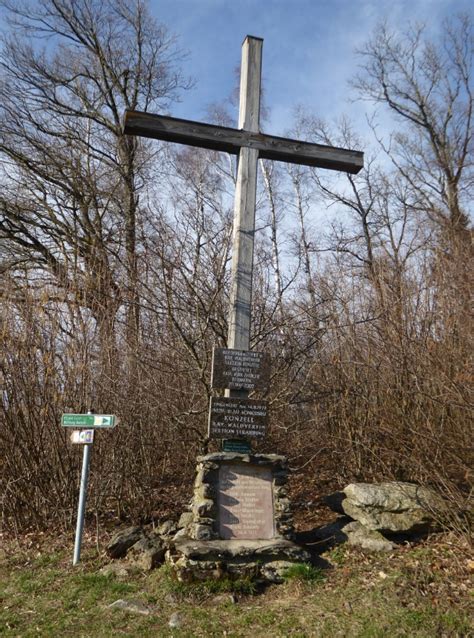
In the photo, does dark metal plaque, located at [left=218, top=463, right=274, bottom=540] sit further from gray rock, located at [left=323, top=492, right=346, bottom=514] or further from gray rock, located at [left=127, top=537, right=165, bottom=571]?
gray rock, located at [left=323, top=492, right=346, bottom=514]

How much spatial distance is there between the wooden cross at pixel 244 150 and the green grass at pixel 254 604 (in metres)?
2.42

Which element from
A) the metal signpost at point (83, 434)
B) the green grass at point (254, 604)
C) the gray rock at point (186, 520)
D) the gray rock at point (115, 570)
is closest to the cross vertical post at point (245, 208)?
the metal signpost at point (83, 434)

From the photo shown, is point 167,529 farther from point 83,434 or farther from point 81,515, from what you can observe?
point 83,434

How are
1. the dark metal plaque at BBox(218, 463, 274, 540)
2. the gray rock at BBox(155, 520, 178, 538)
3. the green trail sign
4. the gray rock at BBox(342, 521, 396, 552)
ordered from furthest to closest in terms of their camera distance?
1. the gray rock at BBox(155, 520, 178, 538)
2. the green trail sign
3. the gray rock at BBox(342, 521, 396, 552)
4. the dark metal plaque at BBox(218, 463, 274, 540)

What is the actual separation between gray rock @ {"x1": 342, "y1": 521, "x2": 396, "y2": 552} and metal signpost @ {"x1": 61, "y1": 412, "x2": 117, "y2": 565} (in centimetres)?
284

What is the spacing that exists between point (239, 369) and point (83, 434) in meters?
2.00

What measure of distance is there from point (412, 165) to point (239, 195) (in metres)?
14.6

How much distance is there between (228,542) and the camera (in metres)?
5.17

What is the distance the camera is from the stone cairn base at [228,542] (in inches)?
195

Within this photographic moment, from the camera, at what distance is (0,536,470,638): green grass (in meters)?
4.14

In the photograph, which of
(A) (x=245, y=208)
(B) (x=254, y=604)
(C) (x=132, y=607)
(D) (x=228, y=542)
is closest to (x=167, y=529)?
(D) (x=228, y=542)

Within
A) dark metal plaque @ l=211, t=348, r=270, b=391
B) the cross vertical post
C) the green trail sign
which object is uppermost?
the cross vertical post

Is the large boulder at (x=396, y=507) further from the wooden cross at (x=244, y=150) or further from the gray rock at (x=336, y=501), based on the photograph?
the wooden cross at (x=244, y=150)

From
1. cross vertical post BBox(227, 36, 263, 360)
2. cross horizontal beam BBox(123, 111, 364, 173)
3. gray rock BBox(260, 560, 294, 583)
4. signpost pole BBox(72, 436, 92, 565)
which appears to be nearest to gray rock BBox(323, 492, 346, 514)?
gray rock BBox(260, 560, 294, 583)
